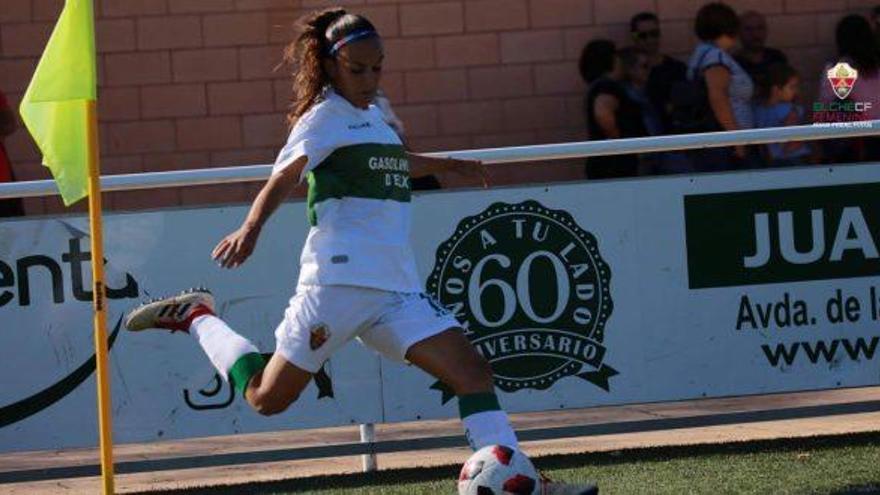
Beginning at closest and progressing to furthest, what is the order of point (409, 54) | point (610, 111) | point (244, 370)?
point (244, 370) → point (610, 111) → point (409, 54)

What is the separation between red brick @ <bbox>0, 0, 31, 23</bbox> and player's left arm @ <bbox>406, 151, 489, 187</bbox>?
618 cm

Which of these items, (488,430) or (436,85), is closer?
(488,430)

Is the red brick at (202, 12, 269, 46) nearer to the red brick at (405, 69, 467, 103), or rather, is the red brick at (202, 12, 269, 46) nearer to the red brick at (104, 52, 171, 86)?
the red brick at (104, 52, 171, 86)

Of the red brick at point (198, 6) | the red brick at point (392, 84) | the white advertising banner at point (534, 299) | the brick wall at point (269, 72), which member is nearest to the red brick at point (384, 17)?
the brick wall at point (269, 72)

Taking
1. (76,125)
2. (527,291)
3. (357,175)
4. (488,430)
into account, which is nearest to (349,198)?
(357,175)

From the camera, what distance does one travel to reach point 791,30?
14.2m

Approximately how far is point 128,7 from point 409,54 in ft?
6.19

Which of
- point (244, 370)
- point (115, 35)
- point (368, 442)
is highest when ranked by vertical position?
point (115, 35)

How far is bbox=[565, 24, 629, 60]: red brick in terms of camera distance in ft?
45.5

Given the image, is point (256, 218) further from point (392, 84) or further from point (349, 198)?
point (392, 84)

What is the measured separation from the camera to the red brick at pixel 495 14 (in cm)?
1377

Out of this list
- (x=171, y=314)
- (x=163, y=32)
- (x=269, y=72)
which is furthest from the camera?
(x=269, y=72)

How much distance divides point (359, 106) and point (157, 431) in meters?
2.45

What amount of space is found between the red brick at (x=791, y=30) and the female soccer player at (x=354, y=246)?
7.44 metres
